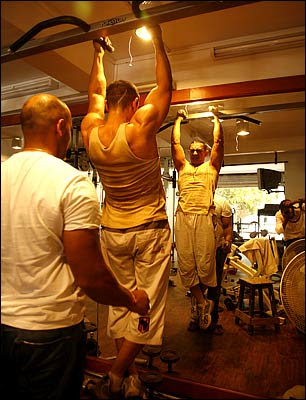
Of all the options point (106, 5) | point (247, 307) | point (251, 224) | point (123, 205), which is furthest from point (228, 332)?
point (106, 5)

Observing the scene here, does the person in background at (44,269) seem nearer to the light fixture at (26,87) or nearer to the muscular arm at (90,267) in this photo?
the muscular arm at (90,267)

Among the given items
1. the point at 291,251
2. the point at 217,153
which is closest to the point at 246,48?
the point at 217,153

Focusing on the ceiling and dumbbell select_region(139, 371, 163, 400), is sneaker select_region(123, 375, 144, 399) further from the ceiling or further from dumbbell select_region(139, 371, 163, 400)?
the ceiling

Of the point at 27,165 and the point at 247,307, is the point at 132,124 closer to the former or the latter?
the point at 27,165

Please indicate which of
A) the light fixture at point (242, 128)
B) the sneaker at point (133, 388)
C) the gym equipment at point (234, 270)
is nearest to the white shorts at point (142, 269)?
the sneaker at point (133, 388)

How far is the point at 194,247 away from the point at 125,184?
91 centimetres

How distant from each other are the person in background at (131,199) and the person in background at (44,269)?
456 millimetres

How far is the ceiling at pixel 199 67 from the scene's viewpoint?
3.78 feet

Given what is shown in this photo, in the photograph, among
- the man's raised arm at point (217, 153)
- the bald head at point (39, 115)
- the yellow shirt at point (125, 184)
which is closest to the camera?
the bald head at point (39, 115)

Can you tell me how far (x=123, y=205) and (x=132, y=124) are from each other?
372 millimetres

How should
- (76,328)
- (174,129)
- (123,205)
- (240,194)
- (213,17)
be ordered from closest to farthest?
(76,328), (123,205), (213,17), (174,129), (240,194)

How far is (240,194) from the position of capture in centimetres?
222

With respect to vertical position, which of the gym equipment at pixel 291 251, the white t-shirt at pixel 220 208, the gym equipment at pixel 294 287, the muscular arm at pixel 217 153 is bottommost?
the gym equipment at pixel 294 287

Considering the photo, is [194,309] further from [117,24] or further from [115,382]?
[117,24]
